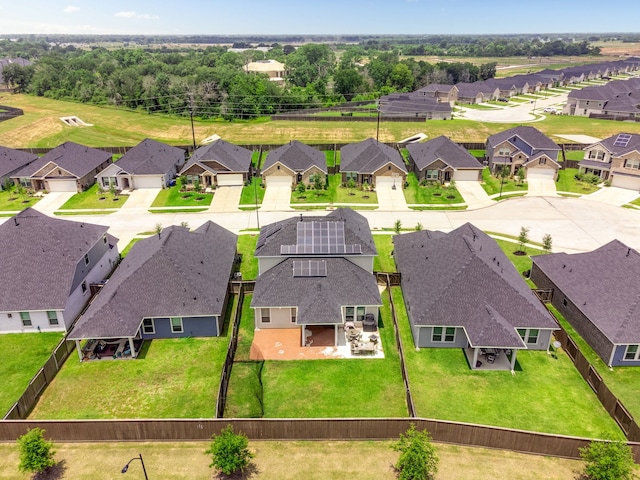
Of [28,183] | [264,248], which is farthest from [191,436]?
[28,183]

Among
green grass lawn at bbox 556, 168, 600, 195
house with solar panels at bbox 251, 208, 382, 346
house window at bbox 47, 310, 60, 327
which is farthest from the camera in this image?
green grass lawn at bbox 556, 168, 600, 195

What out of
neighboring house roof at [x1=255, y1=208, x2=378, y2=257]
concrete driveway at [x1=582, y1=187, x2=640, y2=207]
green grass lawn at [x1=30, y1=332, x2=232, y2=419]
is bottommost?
green grass lawn at [x1=30, y1=332, x2=232, y2=419]

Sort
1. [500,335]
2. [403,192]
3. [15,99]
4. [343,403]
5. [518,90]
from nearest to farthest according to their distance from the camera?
[343,403] → [500,335] → [403,192] → [15,99] → [518,90]

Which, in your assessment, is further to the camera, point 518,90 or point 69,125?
point 518,90

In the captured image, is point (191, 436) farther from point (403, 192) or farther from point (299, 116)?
point (299, 116)

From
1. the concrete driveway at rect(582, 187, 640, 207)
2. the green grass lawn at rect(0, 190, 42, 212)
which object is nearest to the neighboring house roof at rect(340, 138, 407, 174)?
the concrete driveway at rect(582, 187, 640, 207)

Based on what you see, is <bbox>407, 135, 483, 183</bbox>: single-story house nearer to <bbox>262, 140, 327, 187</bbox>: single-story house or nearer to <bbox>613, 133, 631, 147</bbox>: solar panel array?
<bbox>262, 140, 327, 187</bbox>: single-story house

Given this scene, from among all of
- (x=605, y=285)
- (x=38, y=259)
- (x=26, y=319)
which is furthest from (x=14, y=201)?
(x=605, y=285)

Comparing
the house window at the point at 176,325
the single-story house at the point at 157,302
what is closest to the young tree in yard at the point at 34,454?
the single-story house at the point at 157,302
